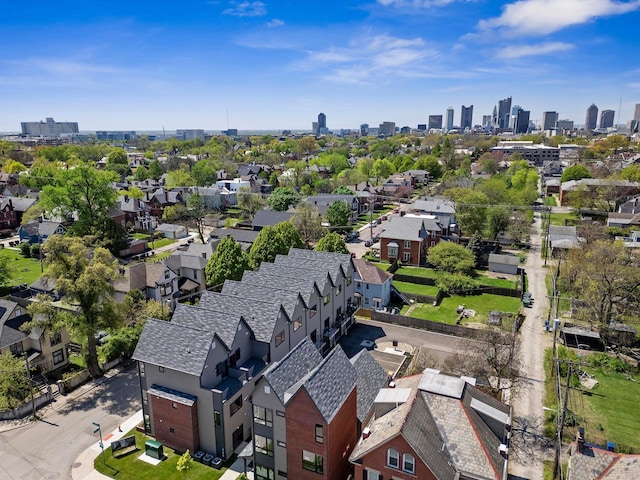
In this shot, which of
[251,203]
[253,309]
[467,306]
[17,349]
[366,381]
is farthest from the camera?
[251,203]

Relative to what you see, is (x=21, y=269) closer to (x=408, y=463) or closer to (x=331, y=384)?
(x=331, y=384)

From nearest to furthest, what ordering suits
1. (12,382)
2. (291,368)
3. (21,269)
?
(291,368)
(12,382)
(21,269)

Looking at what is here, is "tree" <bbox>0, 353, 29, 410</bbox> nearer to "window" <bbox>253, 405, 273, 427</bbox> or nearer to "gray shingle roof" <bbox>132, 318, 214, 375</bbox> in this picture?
"gray shingle roof" <bbox>132, 318, 214, 375</bbox>

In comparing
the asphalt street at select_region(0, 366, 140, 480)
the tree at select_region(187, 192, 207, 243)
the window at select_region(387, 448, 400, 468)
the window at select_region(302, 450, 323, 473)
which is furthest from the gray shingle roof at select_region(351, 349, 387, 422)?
the tree at select_region(187, 192, 207, 243)

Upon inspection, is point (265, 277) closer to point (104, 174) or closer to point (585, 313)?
point (585, 313)

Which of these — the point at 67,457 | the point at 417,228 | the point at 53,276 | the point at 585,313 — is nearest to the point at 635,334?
the point at 585,313

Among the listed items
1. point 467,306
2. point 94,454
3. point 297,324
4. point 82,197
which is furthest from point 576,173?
point 94,454
